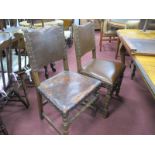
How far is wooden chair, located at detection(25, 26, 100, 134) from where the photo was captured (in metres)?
1.32

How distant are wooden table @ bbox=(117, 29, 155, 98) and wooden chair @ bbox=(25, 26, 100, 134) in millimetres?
417

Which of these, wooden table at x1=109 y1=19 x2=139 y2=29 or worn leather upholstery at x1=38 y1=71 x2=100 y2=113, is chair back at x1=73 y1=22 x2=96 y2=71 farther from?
wooden table at x1=109 y1=19 x2=139 y2=29

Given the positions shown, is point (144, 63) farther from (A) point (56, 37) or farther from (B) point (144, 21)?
(B) point (144, 21)

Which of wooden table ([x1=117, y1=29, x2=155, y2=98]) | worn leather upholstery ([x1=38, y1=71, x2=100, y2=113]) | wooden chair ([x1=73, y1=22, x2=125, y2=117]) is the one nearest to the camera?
wooden table ([x1=117, y1=29, x2=155, y2=98])

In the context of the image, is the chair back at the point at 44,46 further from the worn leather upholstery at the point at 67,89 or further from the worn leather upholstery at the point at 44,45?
the worn leather upholstery at the point at 67,89

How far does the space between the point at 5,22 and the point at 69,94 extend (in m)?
2.24

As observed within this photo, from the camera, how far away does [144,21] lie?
7.06 feet

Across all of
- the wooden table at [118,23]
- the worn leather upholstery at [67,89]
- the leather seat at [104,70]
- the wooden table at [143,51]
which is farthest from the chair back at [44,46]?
the wooden table at [118,23]

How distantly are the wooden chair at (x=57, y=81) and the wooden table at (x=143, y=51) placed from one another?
1.37 feet

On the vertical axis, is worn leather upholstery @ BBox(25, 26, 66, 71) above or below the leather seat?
above

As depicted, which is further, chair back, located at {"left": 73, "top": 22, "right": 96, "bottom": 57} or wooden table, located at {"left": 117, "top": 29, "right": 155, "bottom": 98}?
chair back, located at {"left": 73, "top": 22, "right": 96, "bottom": 57}

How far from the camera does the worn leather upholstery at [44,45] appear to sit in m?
1.35

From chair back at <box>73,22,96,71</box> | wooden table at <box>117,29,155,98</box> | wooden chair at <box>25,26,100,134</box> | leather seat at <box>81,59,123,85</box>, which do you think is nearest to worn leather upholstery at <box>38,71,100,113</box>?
wooden chair at <box>25,26,100,134</box>
